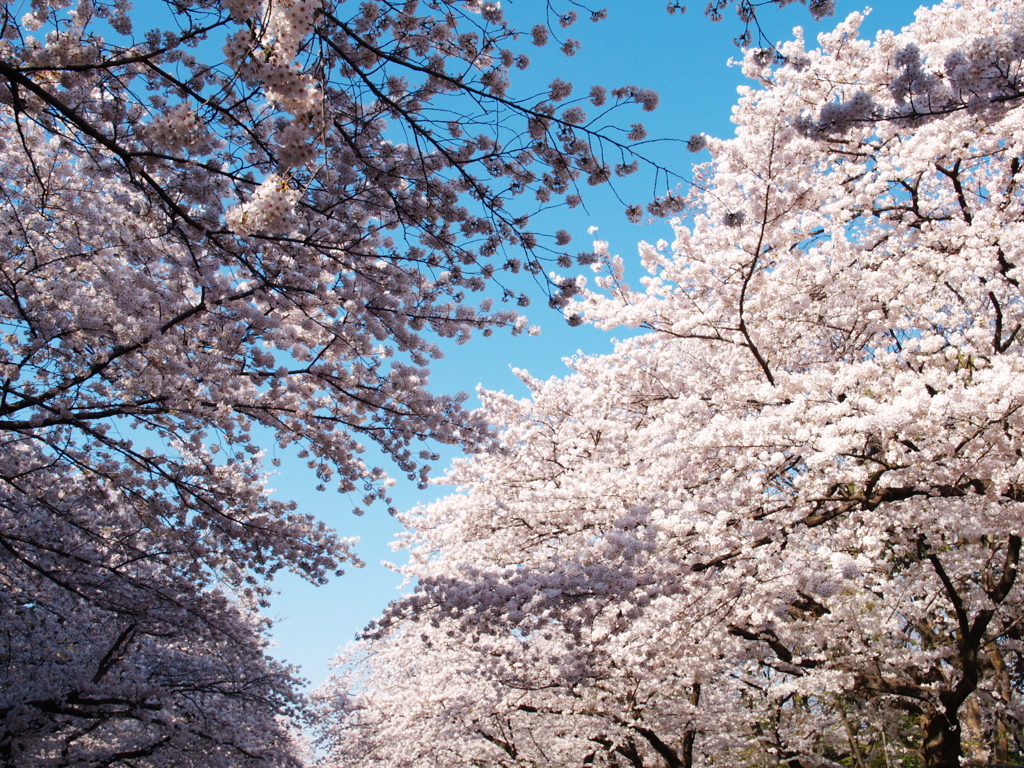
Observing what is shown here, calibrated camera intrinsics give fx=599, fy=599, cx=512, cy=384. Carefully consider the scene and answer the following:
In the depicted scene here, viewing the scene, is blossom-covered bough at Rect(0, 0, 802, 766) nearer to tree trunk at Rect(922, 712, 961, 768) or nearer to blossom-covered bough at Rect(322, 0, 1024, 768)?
blossom-covered bough at Rect(322, 0, 1024, 768)

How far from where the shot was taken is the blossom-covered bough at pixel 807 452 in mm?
4945

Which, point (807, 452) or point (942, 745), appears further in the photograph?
point (942, 745)

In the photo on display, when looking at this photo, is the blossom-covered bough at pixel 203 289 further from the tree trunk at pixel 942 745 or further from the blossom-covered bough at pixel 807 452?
the tree trunk at pixel 942 745

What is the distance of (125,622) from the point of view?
939 cm

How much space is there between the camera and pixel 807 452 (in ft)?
17.2

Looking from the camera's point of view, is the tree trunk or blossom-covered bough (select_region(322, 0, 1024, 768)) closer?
blossom-covered bough (select_region(322, 0, 1024, 768))

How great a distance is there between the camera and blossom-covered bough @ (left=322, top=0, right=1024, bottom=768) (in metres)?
4.95

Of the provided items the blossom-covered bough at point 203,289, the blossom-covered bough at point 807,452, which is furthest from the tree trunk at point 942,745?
the blossom-covered bough at point 203,289

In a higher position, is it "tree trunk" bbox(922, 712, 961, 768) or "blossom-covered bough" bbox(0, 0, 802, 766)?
"blossom-covered bough" bbox(0, 0, 802, 766)

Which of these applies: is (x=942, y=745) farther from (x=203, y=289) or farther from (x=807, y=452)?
(x=203, y=289)

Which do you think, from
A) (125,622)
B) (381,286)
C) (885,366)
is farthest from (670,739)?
(381,286)

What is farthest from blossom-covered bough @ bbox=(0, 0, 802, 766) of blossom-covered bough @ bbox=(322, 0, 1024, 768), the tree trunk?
the tree trunk

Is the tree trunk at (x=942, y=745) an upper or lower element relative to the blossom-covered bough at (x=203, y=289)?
lower

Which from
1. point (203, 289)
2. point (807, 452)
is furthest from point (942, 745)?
point (203, 289)
